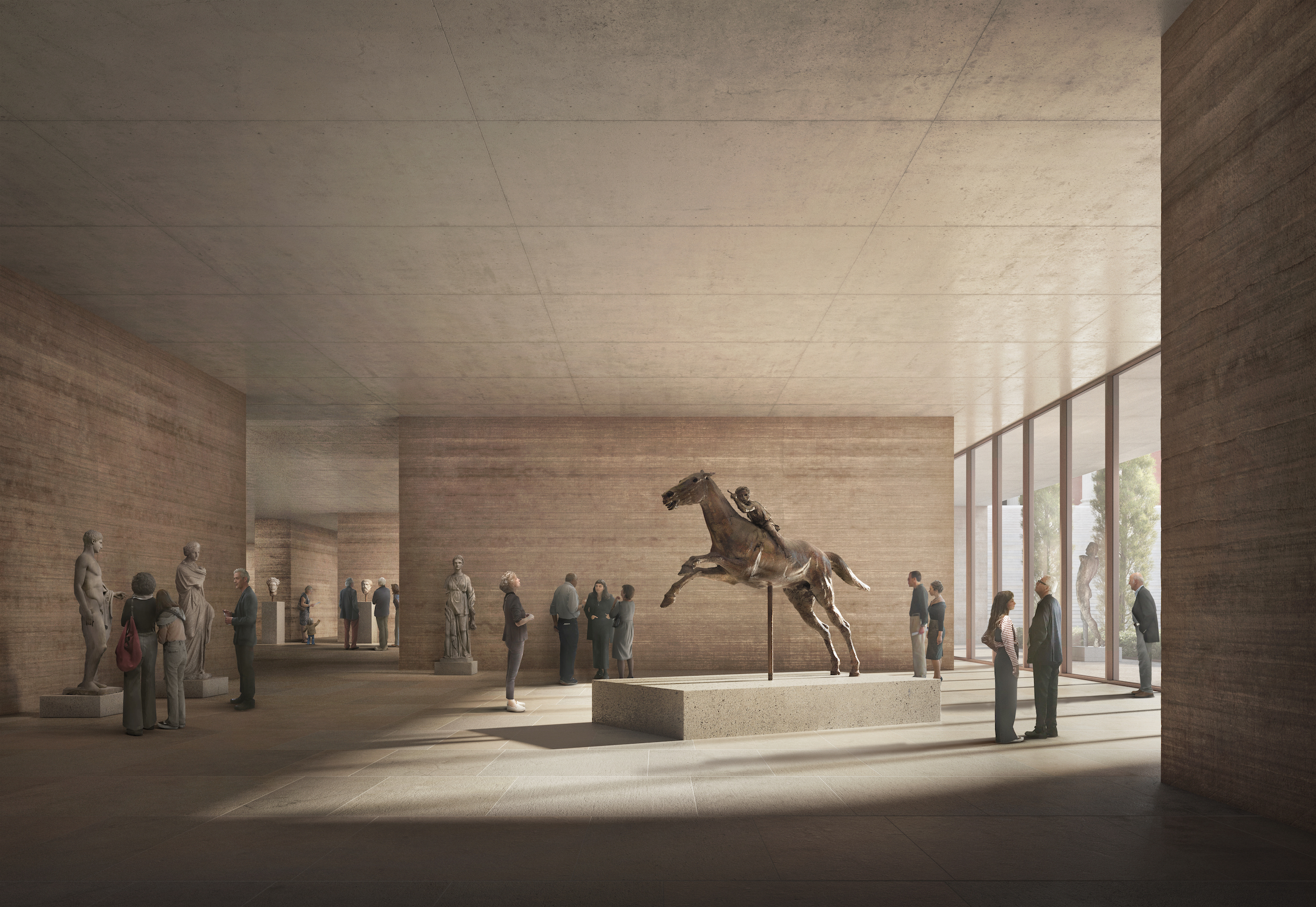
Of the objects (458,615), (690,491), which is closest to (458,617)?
(458,615)

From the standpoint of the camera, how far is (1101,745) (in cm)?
962

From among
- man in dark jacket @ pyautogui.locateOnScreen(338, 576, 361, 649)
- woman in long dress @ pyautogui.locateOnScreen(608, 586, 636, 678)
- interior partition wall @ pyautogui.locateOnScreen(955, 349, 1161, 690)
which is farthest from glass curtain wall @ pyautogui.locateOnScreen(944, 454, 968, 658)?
man in dark jacket @ pyautogui.locateOnScreen(338, 576, 361, 649)

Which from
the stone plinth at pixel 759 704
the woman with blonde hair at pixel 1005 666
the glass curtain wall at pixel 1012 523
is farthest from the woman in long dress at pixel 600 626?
the woman with blonde hair at pixel 1005 666

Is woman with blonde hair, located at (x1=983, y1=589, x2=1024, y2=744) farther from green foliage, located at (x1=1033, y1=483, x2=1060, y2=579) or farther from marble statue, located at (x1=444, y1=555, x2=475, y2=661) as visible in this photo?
marble statue, located at (x1=444, y1=555, x2=475, y2=661)

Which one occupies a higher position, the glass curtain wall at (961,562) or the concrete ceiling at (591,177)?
the concrete ceiling at (591,177)

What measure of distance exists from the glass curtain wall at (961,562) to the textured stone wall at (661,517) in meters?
4.10

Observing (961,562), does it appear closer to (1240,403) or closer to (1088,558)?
(1088,558)

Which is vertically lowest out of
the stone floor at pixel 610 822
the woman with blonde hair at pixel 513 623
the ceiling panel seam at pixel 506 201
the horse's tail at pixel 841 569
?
the stone floor at pixel 610 822

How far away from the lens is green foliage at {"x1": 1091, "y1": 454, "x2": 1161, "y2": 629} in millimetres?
15094

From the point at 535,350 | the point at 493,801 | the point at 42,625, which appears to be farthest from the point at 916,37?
the point at 42,625

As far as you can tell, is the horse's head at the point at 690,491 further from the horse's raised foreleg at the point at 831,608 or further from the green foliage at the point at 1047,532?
the green foliage at the point at 1047,532

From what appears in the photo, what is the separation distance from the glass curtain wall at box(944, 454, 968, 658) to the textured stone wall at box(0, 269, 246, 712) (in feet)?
53.9

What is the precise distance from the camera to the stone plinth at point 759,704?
995 centimetres

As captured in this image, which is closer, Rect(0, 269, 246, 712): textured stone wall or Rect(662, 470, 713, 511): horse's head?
Rect(662, 470, 713, 511): horse's head
